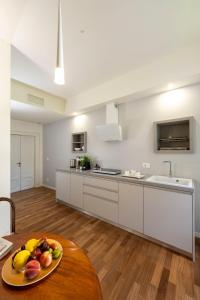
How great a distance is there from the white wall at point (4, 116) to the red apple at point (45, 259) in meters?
1.25

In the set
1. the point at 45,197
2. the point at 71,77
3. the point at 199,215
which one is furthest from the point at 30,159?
the point at 199,215

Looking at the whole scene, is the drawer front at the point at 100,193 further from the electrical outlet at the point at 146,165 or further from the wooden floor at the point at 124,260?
the electrical outlet at the point at 146,165

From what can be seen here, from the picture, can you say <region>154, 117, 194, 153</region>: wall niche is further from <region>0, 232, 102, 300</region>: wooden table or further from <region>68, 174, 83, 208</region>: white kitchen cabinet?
<region>0, 232, 102, 300</region>: wooden table

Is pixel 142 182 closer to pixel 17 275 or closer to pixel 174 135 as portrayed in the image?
pixel 174 135

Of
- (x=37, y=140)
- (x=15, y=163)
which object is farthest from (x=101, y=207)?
(x=37, y=140)

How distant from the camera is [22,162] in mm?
4852

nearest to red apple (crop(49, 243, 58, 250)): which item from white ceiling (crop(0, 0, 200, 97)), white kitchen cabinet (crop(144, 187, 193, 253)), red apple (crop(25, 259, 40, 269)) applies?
red apple (crop(25, 259, 40, 269))

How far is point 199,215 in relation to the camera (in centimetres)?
223

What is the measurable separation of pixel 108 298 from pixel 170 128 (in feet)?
8.38

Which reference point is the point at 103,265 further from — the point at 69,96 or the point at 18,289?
the point at 69,96

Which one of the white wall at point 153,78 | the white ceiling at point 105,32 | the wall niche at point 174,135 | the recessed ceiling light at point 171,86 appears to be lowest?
the wall niche at point 174,135

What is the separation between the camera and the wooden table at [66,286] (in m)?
0.67

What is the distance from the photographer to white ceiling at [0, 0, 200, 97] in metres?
1.46

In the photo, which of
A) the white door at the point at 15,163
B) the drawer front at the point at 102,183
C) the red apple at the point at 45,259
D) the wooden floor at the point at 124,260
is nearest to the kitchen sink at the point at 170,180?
the drawer front at the point at 102,183
